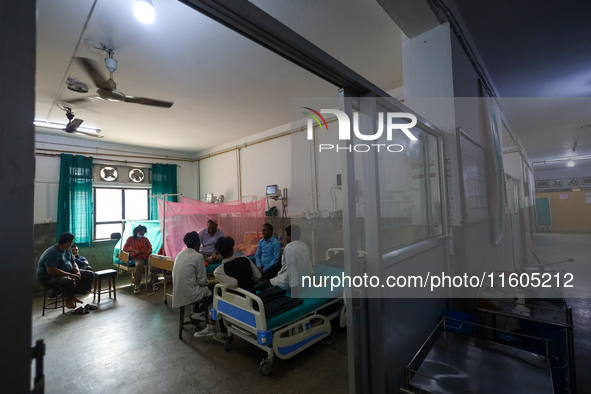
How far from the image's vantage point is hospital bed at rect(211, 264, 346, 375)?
221 cm

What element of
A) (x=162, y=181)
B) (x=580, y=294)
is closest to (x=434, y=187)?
(x=580, y=294)

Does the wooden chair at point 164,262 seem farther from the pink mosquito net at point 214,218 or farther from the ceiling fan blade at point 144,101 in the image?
the ceiling fan blade at point 144,101

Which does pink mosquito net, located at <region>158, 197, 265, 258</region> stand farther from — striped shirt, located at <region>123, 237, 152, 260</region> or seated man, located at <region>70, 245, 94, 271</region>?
seated man, located at <region>70, 245, 94, 271</region>

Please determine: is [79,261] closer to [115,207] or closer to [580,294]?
[115,207]

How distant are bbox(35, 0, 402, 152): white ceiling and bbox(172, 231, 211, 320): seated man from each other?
2107mm

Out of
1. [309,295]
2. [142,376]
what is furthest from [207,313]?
[309,295]

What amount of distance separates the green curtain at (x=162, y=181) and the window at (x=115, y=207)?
20 cm

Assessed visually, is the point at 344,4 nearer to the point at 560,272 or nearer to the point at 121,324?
the point at 560,272

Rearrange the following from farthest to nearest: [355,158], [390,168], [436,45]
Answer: [436,45] → [390,168] → [355,158]

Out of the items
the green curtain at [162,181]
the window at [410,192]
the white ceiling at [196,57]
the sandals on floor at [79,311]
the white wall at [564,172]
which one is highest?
the white ceiling at [196,57]

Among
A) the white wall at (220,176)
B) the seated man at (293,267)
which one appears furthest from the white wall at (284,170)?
the seated man at (293,267)

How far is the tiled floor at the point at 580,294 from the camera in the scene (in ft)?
7.09

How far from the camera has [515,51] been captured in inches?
106

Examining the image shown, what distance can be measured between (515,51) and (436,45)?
1281mm
